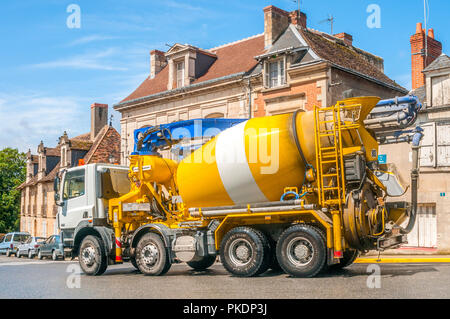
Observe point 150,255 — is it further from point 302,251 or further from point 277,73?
point 277,73

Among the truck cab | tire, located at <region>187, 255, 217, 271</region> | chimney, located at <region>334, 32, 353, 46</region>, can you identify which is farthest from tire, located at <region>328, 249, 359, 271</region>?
chimney, located at <region>334, 32, 353, 46</region>

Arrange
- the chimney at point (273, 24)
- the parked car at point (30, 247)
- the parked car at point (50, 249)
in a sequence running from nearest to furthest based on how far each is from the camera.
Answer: the chimney at point (273, 24) < the parked car at point (50, 249) < the parked car at point (30, 247)

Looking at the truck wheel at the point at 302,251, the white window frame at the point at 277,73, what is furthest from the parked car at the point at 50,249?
the truck wheel at the point at 302,251

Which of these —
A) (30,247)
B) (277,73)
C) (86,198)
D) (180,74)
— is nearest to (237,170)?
(86,198)

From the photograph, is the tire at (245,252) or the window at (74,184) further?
the window at (74,184)

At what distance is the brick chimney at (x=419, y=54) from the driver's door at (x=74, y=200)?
1602 cm

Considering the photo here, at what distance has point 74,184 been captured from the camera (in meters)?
14.6

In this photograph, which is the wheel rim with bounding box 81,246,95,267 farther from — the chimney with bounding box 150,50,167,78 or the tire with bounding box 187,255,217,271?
the chimney with bounding box 150,50,167,78

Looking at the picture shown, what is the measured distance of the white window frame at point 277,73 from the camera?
23.9 metres

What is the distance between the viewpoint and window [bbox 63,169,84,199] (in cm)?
1443

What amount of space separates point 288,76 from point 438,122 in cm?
642

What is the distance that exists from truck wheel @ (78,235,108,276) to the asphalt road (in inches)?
34.8

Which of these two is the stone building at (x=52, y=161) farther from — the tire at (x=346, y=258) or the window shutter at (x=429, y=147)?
the tire at (x=346, y=258)
